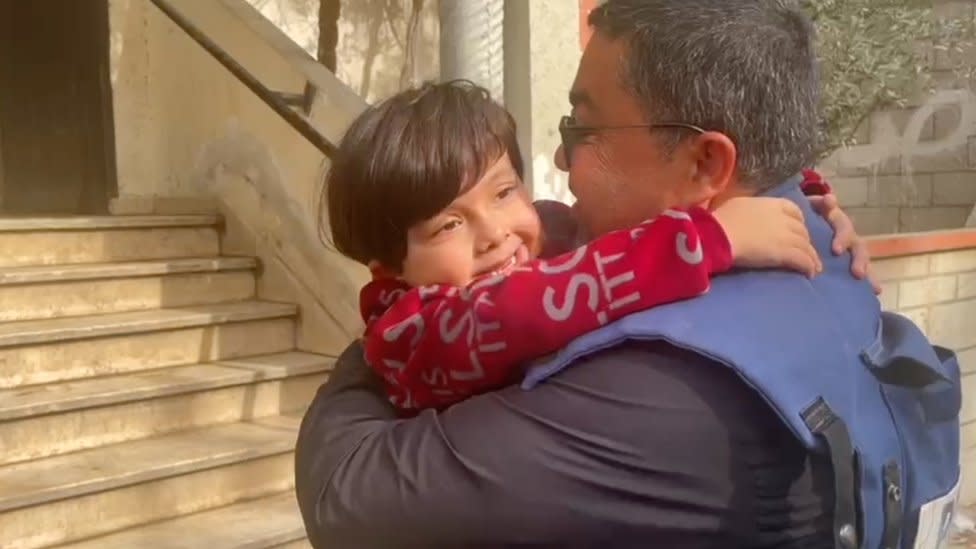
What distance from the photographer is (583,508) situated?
42.1 inches

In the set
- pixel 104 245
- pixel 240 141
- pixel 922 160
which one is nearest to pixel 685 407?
pixel 104 245

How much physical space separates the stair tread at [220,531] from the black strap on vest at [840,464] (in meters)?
2.21

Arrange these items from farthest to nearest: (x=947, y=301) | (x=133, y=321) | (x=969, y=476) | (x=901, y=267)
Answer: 1. (x=969, y=476)
2. (x=947, y=301)
3. (x=901, y=267)
4. (x=133, y=321)

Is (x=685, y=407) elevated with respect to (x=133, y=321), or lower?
elevated

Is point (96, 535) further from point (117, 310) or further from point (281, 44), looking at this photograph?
point (281, 44)

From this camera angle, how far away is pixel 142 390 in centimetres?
344

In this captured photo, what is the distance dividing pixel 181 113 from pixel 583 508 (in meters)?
4.07

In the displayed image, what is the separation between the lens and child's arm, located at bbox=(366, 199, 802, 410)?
109 centimetres

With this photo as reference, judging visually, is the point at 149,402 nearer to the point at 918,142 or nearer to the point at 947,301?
the point at 947,301

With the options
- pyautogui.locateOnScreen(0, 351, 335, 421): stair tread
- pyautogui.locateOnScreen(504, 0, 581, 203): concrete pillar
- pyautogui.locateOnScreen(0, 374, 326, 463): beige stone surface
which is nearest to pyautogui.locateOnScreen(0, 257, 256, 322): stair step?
pyautogui.locateOnScreen(0, 351, 335, 421): stair tread

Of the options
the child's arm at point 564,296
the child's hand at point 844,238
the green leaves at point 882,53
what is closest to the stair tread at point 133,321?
the child's arm at point 564,296

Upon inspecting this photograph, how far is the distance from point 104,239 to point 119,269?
9.9 inches

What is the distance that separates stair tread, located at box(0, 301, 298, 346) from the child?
2.32 m

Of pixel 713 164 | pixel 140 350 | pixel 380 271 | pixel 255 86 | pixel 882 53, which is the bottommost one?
pixel 140 350
